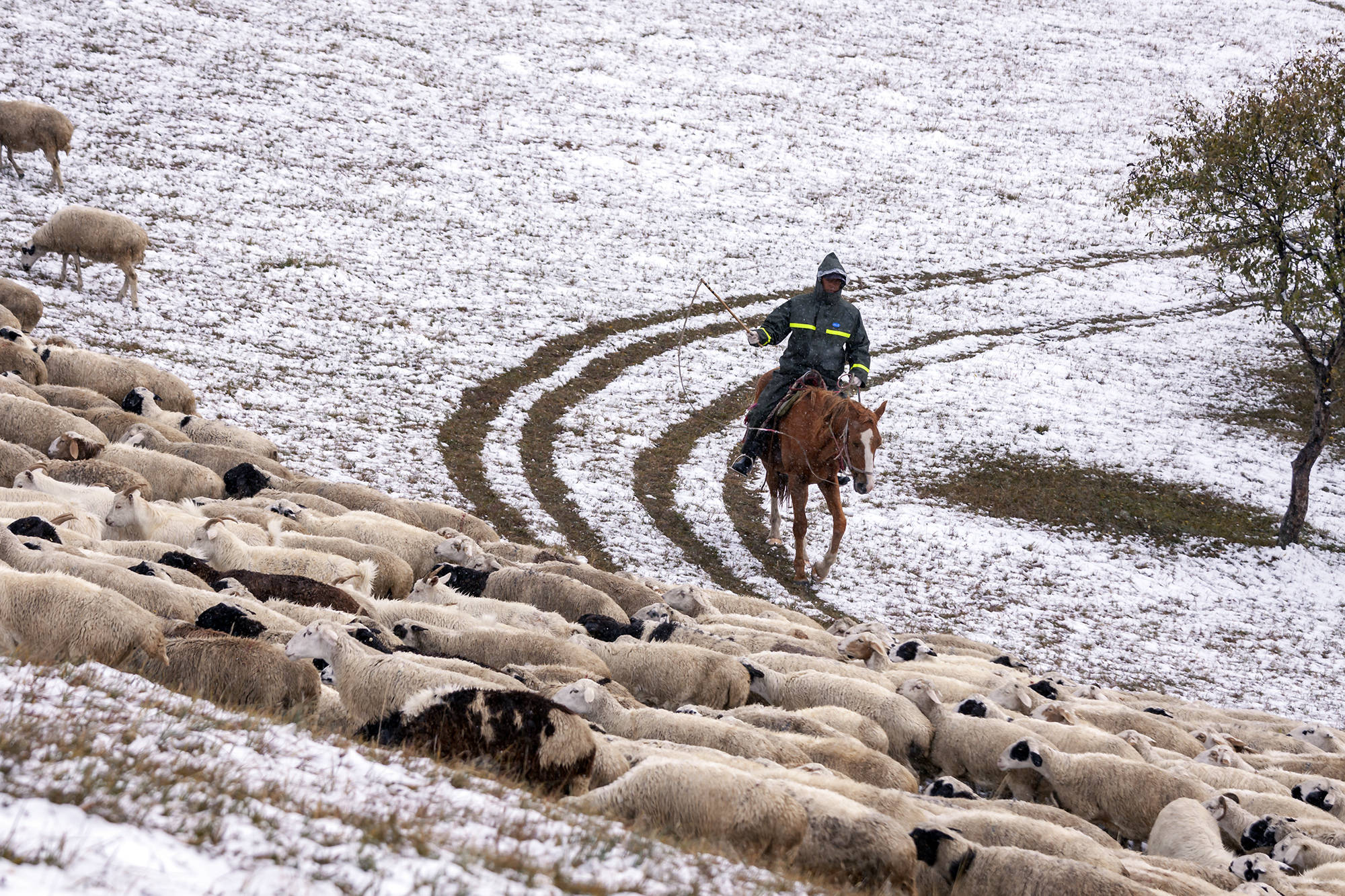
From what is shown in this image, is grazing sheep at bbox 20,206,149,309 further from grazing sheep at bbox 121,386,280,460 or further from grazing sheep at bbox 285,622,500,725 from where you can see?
grazing sheep at bbox 285,622,500,725

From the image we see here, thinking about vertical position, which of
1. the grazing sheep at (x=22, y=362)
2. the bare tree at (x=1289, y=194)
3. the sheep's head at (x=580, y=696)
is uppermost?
the bare tree at (x=1289, y=194)

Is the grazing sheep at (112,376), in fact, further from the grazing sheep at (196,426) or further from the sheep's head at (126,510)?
the sheep's head at (126,510)

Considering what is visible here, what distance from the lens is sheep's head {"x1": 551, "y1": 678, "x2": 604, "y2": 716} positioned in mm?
7371

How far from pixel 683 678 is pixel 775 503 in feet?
27.1

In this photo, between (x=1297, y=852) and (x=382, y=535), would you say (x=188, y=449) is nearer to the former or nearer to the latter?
(x=382, y=535)

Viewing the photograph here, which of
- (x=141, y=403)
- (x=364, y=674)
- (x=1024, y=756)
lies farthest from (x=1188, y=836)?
(x=141, y=403)

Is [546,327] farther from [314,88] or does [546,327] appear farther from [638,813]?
[638,813]

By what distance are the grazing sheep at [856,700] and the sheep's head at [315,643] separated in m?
3.65

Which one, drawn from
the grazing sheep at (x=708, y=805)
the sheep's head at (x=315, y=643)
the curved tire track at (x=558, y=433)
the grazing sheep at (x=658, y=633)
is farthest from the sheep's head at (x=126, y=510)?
the grazing sheep at (x=708, y=805)

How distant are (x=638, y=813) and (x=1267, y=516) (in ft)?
63.0

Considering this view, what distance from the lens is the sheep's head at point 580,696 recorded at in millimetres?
7371

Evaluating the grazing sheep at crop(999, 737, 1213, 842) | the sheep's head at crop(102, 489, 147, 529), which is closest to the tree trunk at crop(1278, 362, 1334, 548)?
the grazing sheep at crop(999, 737, 1213, 842)

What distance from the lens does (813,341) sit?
640 inches

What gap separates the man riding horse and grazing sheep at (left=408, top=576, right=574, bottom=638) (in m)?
6.94
